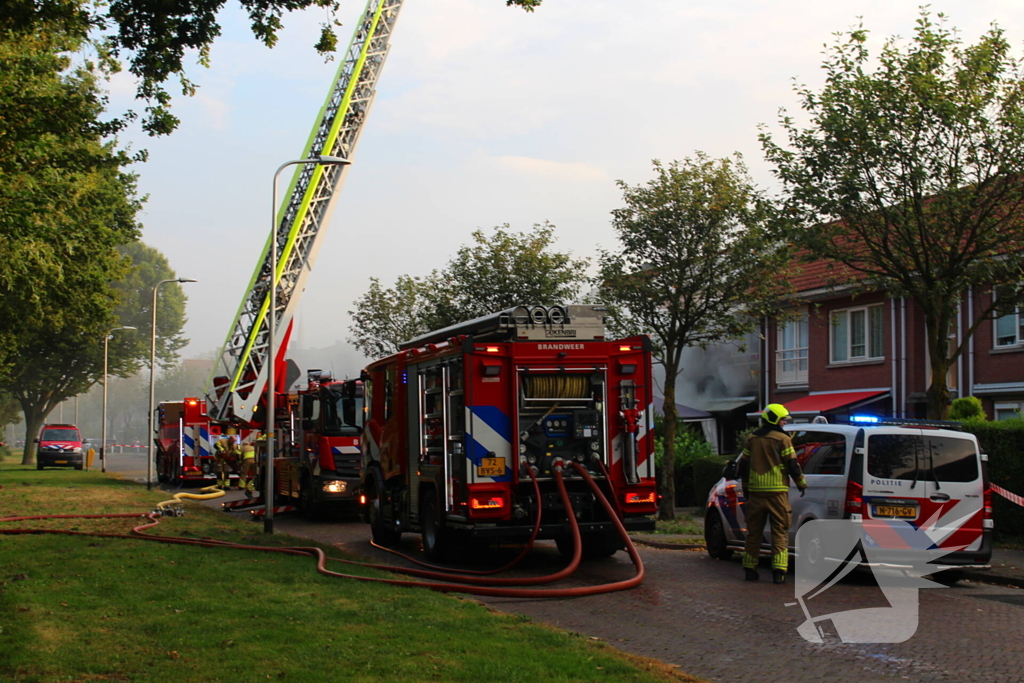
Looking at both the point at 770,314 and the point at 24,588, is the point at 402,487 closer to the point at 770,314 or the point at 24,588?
the point at 24,588

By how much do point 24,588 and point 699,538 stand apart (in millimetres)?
10046

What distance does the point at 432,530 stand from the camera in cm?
1340

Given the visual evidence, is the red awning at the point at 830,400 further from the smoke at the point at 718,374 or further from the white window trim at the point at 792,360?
the smoke at the point at 718,374

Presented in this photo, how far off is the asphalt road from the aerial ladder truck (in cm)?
1398

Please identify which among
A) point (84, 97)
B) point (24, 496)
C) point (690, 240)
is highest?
point (84, 97)

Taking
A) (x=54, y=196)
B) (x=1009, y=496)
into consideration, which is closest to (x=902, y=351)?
(x=1009, y=496)

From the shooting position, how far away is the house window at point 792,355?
31.4 metres

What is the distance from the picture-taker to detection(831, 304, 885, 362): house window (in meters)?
28.7

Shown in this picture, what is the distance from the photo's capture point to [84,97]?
1778 centimetres

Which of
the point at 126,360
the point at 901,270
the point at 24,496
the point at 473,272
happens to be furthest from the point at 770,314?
the point at 126,360

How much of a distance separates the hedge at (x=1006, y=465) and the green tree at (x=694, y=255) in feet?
16.2

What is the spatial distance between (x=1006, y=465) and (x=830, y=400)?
45.6ft

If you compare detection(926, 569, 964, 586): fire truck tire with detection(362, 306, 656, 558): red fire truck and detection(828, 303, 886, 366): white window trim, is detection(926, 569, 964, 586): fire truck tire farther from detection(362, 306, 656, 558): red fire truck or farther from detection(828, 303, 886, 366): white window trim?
detection(828, 303, 886, 366): white window trim

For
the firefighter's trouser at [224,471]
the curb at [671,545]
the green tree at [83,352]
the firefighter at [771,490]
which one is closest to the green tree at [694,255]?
the curb at [671,545]
